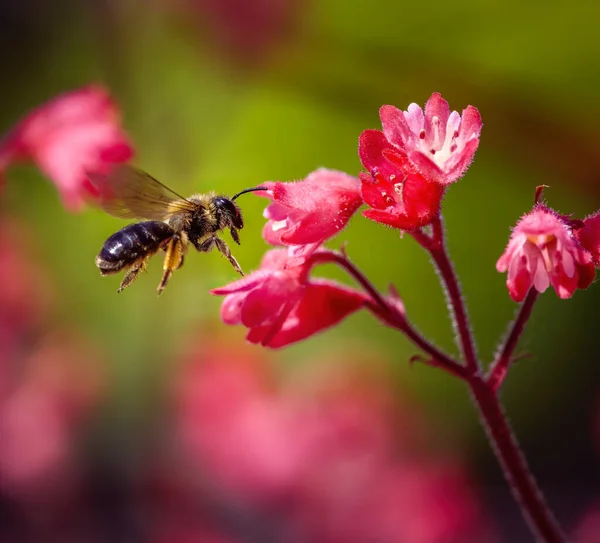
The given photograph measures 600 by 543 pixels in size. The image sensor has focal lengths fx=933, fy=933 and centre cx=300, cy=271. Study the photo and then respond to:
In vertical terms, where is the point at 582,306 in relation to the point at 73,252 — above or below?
below

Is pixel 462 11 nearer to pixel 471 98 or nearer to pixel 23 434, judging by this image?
pixel 471 98

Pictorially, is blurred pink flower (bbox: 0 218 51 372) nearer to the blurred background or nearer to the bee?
the blurred background

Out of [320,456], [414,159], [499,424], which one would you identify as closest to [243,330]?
[320,456]

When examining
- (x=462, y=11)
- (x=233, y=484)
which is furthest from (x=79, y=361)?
(x=462, y=11)

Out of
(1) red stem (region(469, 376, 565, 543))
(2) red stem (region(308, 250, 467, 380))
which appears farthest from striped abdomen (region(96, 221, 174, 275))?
(1) red stem (region(469, 376, 565, 543))

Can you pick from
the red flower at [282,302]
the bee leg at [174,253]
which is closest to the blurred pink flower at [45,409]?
the bee leg at [174,253]
